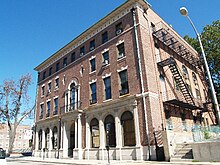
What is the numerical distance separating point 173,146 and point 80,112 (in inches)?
432

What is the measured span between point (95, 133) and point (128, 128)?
4.35 metres

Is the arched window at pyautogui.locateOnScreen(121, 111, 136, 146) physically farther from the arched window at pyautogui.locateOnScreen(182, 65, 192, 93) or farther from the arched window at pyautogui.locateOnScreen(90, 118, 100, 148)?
the arched window at pyautogui.locateOnScreen(182, 65, 192, 93)

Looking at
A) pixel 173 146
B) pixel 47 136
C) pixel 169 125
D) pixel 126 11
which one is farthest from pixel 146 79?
pixel 47 136

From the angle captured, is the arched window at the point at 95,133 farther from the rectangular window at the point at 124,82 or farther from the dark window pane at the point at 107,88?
the rectangular window at the point at 124,82

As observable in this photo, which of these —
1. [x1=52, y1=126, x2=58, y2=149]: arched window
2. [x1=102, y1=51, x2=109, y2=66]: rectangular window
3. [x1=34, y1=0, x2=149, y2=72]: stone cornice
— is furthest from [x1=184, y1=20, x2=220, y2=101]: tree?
[x1=52, y1=126, x2=58, y2=149]: arched window

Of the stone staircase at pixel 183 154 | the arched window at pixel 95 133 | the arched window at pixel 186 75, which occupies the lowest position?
the stone staircase at pixel 183 154

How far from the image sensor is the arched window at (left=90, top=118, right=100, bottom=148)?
19.9 meters

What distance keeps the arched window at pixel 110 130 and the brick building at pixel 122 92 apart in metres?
0.09

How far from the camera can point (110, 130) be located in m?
18.9

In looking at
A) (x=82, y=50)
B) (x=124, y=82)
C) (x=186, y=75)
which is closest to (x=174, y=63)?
(x=124, y=82)

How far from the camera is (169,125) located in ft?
54.4

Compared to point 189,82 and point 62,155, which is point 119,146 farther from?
point 189,82

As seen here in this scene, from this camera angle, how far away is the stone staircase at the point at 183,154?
42.4ft

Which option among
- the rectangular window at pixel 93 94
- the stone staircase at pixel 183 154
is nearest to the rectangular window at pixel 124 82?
the rectangular window at pixel 93 94
